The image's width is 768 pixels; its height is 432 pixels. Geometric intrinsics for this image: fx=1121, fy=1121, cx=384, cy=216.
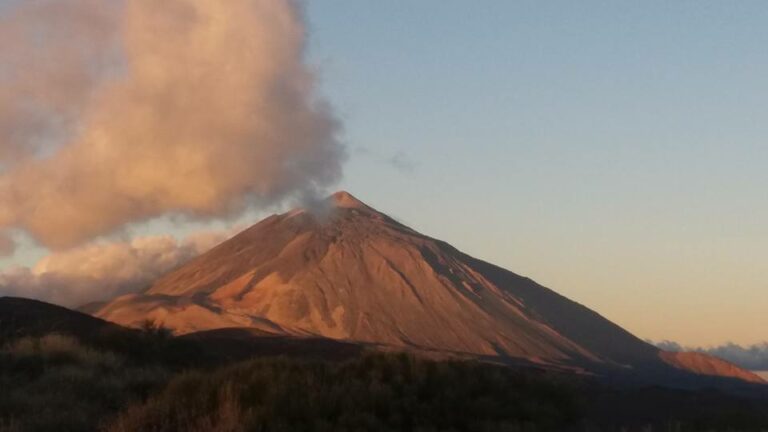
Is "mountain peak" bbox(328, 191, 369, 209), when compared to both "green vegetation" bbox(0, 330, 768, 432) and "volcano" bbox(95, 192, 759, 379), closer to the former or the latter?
"volcano" bbox(95, 192, 759, 379)

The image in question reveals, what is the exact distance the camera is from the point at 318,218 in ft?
461

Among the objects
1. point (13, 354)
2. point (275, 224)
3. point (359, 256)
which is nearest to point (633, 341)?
point (359, 256)

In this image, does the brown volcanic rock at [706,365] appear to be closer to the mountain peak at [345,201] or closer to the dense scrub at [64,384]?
the mountain peak at [345,201]

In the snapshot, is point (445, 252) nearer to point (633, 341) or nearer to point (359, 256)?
point (359, 256)

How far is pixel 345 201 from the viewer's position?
156625 mm

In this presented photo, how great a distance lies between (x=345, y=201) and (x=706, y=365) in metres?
54.8

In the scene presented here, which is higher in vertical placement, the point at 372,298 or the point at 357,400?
the point at 372,298

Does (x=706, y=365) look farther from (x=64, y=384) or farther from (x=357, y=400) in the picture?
(x=357, y=400)

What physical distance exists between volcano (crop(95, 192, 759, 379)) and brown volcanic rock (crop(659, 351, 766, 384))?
754 mm

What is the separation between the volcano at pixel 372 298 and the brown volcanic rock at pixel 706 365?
2.47ft

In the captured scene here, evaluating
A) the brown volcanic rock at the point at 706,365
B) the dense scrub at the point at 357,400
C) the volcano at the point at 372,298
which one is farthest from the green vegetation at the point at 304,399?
the brown volcanic rock at the point at 706,365

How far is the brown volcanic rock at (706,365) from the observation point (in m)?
122

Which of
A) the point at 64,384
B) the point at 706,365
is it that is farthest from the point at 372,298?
the point at 64,384

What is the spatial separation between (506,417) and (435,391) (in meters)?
1.31
